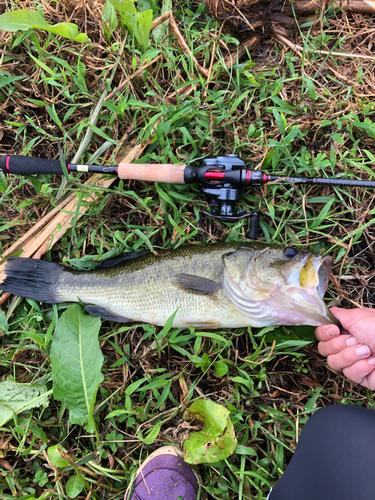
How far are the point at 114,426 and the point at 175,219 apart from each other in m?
1.85

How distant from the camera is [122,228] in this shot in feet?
9.65

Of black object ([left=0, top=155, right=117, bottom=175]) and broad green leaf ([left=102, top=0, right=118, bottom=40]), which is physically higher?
broad green leaf ([left=102, top=0, right=118, bottom=40])

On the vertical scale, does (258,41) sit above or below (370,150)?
above

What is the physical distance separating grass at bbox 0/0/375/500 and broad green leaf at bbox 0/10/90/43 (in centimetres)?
14

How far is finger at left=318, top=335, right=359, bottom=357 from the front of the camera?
235 centimetres

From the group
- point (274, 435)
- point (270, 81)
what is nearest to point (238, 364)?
point (274, 435)

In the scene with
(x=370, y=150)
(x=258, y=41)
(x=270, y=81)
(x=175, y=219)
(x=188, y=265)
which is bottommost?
(x=188, y=265)

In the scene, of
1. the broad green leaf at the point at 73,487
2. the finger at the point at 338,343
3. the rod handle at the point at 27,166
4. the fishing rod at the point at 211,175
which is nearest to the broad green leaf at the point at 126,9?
the fishing rod at the point at 211,175

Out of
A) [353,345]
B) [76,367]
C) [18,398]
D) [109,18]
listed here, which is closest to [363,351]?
[353,345]

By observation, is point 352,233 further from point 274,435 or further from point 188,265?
point 274,435

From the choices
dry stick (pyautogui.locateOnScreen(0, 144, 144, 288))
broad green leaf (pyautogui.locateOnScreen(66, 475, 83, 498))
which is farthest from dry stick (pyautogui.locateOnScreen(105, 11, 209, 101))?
broad green leaf (pyautogui.locateOnScreen(66, 475, 83, 498))

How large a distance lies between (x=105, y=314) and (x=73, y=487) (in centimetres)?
134

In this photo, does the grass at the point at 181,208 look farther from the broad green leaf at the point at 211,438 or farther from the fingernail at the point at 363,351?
the fingernail at the point at 363,351

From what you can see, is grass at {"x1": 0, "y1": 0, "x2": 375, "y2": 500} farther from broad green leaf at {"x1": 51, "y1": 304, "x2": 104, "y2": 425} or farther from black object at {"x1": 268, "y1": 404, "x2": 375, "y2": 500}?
black object at {"x1": 268, "y1": 404, "x2": 375, "y2": 500}
